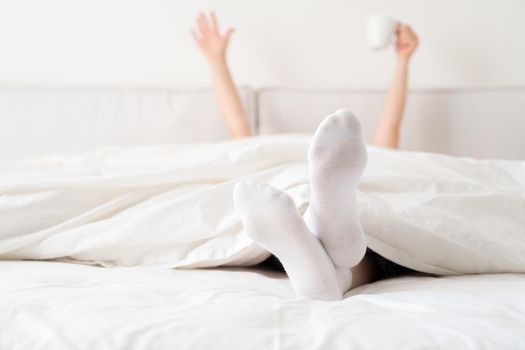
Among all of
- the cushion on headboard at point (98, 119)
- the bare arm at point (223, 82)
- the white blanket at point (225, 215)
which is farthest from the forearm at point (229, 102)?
the white blanket at point (225, 215)

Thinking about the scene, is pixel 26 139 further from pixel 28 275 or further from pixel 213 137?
pixel 28 275

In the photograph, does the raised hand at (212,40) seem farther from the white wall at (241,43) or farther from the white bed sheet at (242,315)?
the white bed sheet at (242,315)

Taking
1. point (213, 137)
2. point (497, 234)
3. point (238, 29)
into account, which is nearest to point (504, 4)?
point (238, 29)

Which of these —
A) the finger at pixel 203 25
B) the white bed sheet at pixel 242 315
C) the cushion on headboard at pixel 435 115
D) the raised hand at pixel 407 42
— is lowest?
the cushion on headboard at pixel 435 115

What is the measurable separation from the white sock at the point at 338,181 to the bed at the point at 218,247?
76 millimetres

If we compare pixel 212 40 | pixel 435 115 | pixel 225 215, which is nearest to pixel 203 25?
pixel 212 40

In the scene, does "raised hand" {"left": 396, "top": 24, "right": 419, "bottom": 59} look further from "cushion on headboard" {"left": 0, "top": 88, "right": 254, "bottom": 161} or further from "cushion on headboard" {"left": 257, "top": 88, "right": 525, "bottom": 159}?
"cushion on headboard" {"left": 0, "top": 88, "right": 254, "bottom": 161}

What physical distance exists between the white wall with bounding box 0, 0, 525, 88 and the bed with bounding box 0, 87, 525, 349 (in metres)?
0.27

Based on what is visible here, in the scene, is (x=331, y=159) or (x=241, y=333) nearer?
(x=241, y=333)

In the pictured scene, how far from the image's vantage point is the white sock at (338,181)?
3.00 ft

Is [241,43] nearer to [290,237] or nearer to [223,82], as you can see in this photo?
[223,82]

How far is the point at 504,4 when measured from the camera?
2.22m

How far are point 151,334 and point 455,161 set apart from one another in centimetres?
89

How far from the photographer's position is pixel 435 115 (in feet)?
6.66
